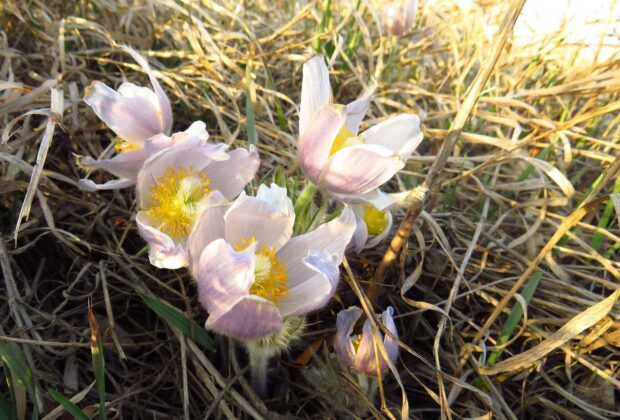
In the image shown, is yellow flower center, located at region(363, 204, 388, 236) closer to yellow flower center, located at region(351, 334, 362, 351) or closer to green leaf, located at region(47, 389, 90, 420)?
yellow flower center, located at region(351, 334, 362, 351)

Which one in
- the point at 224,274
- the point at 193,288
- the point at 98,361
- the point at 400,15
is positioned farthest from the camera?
the point at 400,15

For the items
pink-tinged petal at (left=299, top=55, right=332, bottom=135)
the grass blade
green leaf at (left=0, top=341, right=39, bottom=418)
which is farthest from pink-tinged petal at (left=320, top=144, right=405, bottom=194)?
green leaf at (left=0, top=341, right=39, bottom=418)

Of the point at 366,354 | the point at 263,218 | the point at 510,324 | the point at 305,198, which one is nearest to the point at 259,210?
the point at 263,218

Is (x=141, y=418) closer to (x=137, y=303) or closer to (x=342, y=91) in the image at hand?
(x=137, y=303)

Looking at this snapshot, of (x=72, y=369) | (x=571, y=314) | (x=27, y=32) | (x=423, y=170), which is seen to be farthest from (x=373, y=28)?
(x=72, y=369)

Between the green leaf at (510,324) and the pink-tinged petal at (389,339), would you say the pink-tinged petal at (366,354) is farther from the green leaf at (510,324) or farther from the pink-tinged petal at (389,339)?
the green leaf at (510,324)

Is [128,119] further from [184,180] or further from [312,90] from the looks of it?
[312,90]
